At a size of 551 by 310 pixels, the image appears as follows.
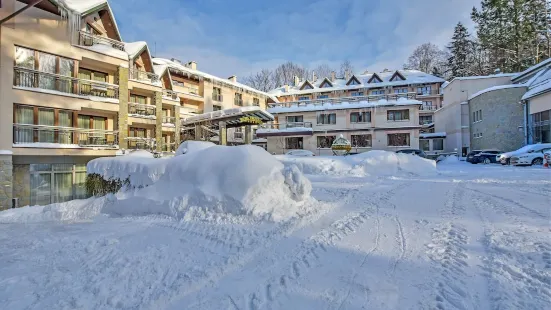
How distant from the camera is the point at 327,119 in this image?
3459 cm

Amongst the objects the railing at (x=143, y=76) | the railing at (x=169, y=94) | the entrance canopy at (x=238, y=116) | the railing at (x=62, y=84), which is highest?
the railing at (x=143, y=76)

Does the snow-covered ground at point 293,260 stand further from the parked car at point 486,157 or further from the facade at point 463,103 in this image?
the facade at point 463,103

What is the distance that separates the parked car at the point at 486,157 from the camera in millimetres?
25823

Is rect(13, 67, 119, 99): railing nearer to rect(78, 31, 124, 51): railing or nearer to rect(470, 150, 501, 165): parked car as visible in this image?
rect(78, 31, 124, 51): railing

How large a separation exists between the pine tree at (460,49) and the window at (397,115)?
92.3 feet

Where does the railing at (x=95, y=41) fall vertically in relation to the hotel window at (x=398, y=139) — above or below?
above

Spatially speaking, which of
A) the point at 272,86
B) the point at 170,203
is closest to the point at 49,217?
the point at 170,203

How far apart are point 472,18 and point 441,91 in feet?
41.2

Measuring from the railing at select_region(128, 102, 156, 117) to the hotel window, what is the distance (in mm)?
25374

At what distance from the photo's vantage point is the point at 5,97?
531 inches

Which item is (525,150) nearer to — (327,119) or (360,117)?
(360,117)

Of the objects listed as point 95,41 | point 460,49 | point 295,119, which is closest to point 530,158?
point 295,119

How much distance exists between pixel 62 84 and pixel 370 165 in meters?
18.4

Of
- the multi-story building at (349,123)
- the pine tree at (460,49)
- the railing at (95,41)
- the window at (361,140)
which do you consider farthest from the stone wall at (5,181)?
the pine tree at (460,49)
